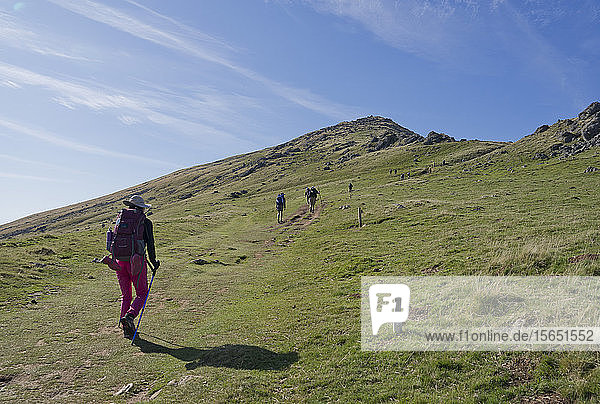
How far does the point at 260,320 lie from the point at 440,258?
872 cm

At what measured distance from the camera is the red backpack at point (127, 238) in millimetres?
10391

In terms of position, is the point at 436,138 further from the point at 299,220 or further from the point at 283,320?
the point at 283,320

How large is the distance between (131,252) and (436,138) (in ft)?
501

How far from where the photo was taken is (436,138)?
146m

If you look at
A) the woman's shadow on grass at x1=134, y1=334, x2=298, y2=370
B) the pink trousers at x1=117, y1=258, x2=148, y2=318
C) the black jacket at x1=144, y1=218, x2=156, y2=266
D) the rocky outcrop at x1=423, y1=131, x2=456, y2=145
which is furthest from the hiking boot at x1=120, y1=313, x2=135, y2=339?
the rocky outcrop at x1=423, y1=131, x2=456, y2=145

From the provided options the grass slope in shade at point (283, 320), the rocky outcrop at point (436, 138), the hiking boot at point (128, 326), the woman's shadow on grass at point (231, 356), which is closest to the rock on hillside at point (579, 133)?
the rocky outcrop at point (436, 138)

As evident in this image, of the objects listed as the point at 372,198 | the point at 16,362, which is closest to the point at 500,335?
the point at 16,362

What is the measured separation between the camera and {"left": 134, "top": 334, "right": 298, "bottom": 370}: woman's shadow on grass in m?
8.34

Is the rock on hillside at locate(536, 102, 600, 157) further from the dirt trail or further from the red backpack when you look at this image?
the red backpack

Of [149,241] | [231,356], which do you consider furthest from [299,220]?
[231,356]

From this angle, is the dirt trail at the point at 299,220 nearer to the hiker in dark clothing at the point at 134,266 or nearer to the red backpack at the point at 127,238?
the hiker in dark clothing at the point at 134,266

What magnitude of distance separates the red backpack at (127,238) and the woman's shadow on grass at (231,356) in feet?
9.25

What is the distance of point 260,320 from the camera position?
1205 cm

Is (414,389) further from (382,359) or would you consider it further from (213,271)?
(213,271)
